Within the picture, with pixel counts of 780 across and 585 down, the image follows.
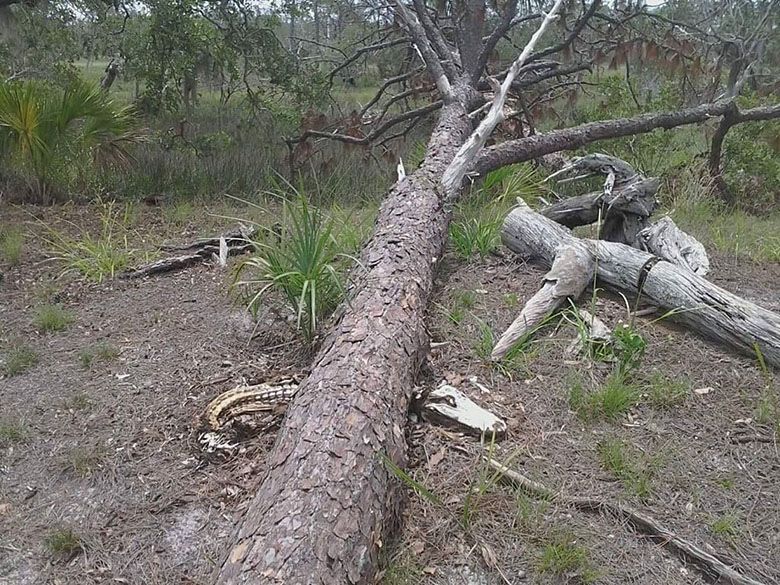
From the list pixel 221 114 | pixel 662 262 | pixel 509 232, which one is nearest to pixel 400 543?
pixel 662 262

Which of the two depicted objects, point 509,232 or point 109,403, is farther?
point 509,232

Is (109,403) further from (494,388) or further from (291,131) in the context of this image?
(291,131)

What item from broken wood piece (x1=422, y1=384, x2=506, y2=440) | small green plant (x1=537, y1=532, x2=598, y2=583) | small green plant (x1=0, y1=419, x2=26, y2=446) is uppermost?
broken wood piece (x1=422, y1=384, x2=506, y2=440)

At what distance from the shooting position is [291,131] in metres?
8.23

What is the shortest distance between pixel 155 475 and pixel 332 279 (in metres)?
Answer: 1.31

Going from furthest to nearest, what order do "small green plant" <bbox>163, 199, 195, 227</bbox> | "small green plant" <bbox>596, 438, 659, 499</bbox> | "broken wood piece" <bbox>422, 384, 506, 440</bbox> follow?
"small green plant" <bbox>163, 199, 195, 227</bbox> → "broken wood piece" <bbox>422, 384, 506, 440</bbox> → "small green plant" <bbox>596, 438, 659, 499</bbox>

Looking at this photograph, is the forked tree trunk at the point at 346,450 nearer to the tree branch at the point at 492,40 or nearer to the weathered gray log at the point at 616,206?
the weathered gray log at the point at 616,206

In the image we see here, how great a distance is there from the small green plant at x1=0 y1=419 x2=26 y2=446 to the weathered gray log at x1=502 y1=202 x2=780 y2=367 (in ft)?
10.4

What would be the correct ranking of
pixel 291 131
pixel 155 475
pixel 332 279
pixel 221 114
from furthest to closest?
pixel 221 114 < pixel 291 131 < pixel 332 279 < pixel 155 475

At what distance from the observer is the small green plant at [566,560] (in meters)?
2.14

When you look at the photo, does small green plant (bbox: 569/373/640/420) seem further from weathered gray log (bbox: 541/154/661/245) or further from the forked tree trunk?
weathered gray log (bbox: 541/154/661/245)

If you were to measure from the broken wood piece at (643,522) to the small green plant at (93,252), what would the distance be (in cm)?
338

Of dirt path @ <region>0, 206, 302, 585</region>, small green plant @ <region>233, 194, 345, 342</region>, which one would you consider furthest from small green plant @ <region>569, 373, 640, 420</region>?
dirt path @ <region>0, 206, 302, 585</region>

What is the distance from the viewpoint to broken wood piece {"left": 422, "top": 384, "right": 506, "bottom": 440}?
2.78 meters
